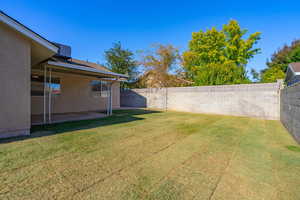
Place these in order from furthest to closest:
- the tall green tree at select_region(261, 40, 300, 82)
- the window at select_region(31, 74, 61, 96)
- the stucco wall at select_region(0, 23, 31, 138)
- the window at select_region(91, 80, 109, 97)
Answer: the tall green tree at select_region(261, 40, 300, 82) < the window at select_region(91, 80, 109, 97) < the window at select_region(31, 74, 61, 96) < the stucco wall at select_region(0, 23, 31, 138)

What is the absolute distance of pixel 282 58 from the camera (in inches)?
724

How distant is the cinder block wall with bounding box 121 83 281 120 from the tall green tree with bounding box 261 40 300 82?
11.7 m

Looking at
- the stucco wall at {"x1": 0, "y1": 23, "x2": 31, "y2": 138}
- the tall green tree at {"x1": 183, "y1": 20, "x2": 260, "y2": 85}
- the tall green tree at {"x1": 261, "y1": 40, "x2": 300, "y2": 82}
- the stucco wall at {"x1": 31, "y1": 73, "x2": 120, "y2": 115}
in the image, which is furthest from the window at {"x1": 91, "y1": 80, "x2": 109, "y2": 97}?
the tall green tree at {"x1": 261, "y1": 40, "x2": 300, "y2": 82}

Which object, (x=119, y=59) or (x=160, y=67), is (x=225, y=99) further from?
(x=119, y=59)

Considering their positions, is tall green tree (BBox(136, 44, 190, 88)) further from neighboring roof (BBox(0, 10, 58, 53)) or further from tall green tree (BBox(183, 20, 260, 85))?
neighboring roof (BBox(0, 10, 58, 53))

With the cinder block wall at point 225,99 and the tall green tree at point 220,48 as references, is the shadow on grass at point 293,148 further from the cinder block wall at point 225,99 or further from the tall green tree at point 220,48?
the tall green tree at point 220,48

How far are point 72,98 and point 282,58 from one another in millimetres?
25898

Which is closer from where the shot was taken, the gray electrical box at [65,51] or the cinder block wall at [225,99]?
the cinder block wall at [225,99]

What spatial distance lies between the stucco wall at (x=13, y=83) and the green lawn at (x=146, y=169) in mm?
543

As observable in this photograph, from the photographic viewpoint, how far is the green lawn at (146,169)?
166 centimetres

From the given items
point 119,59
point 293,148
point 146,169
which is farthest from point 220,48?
point 146,169

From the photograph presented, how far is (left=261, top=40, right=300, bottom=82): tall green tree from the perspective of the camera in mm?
16377

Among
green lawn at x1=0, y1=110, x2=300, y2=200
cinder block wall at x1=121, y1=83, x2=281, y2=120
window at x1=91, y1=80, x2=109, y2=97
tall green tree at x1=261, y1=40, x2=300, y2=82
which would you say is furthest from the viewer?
tall green tree at x1=261, y1=40, x2=300, y2=82

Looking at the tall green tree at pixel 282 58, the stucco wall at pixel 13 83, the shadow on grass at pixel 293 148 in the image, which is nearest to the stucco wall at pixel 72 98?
the stucco wall at pixel 13 83
